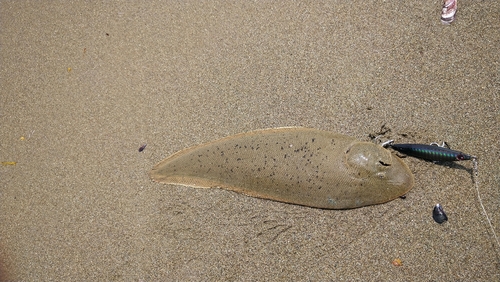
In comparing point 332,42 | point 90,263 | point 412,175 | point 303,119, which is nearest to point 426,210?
point 412,175

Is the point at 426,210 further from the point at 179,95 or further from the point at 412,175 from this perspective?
the point at 179,95

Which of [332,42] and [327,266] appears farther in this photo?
[332,42]

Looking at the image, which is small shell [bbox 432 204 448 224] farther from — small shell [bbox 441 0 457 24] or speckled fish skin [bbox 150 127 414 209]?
small shell [bbox 441 0 457 24]

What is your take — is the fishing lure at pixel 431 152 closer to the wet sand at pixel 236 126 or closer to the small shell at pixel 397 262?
the wet sand at pixel 236 126

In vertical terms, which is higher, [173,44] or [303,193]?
[173,44]

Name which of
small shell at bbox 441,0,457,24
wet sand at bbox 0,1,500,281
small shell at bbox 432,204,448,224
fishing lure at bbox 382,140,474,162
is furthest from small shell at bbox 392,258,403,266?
small shell at bbox 441,0,457,24

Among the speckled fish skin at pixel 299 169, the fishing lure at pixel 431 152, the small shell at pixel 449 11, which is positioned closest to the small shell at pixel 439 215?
the speckled fish skin at pixel 299 169
